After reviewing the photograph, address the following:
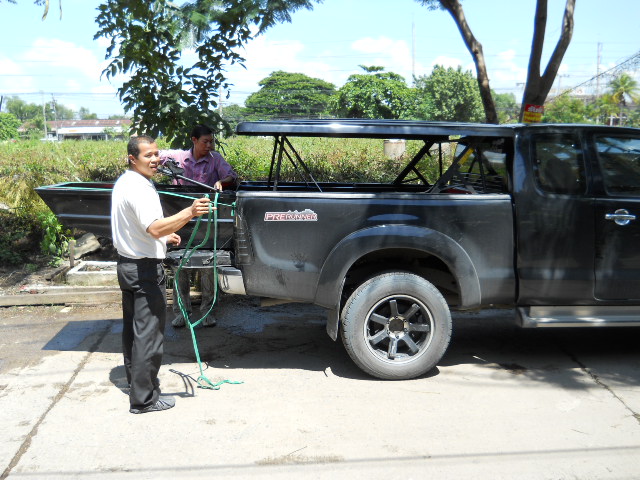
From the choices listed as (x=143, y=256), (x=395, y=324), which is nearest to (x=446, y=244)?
(x=395, y=324)

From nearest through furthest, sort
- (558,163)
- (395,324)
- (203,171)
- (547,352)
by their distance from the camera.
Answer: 1. (395,324)
2. (558,163)
3. (547,352)
4. (203,171)

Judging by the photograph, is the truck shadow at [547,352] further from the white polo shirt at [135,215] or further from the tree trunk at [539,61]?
the tree trunk at [539,61]

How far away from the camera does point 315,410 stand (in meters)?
4.30

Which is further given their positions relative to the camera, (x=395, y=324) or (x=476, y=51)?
(x=476, y=51)

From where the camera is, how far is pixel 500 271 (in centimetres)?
480

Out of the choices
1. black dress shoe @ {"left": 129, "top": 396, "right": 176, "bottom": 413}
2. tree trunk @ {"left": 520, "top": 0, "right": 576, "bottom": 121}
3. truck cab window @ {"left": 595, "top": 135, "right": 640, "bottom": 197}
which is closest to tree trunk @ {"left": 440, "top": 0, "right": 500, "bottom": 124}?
tree trunk @ {"left": 520, "top": 0, "right": 576, "bottom": 121}

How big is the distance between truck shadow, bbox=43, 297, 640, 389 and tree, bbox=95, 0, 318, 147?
8.51 ft

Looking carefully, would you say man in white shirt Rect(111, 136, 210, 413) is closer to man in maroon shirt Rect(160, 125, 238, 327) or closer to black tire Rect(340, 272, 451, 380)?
black tire Rect(340, 272, 451, 380)

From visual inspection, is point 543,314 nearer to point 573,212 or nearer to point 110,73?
point 573,212

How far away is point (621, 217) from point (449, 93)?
7356 centimetres

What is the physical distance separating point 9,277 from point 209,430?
4673mm

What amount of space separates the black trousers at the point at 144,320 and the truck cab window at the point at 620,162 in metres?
3.52

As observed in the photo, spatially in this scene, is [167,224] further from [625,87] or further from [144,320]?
[625,87]

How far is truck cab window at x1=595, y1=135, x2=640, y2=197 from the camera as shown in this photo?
495cm
